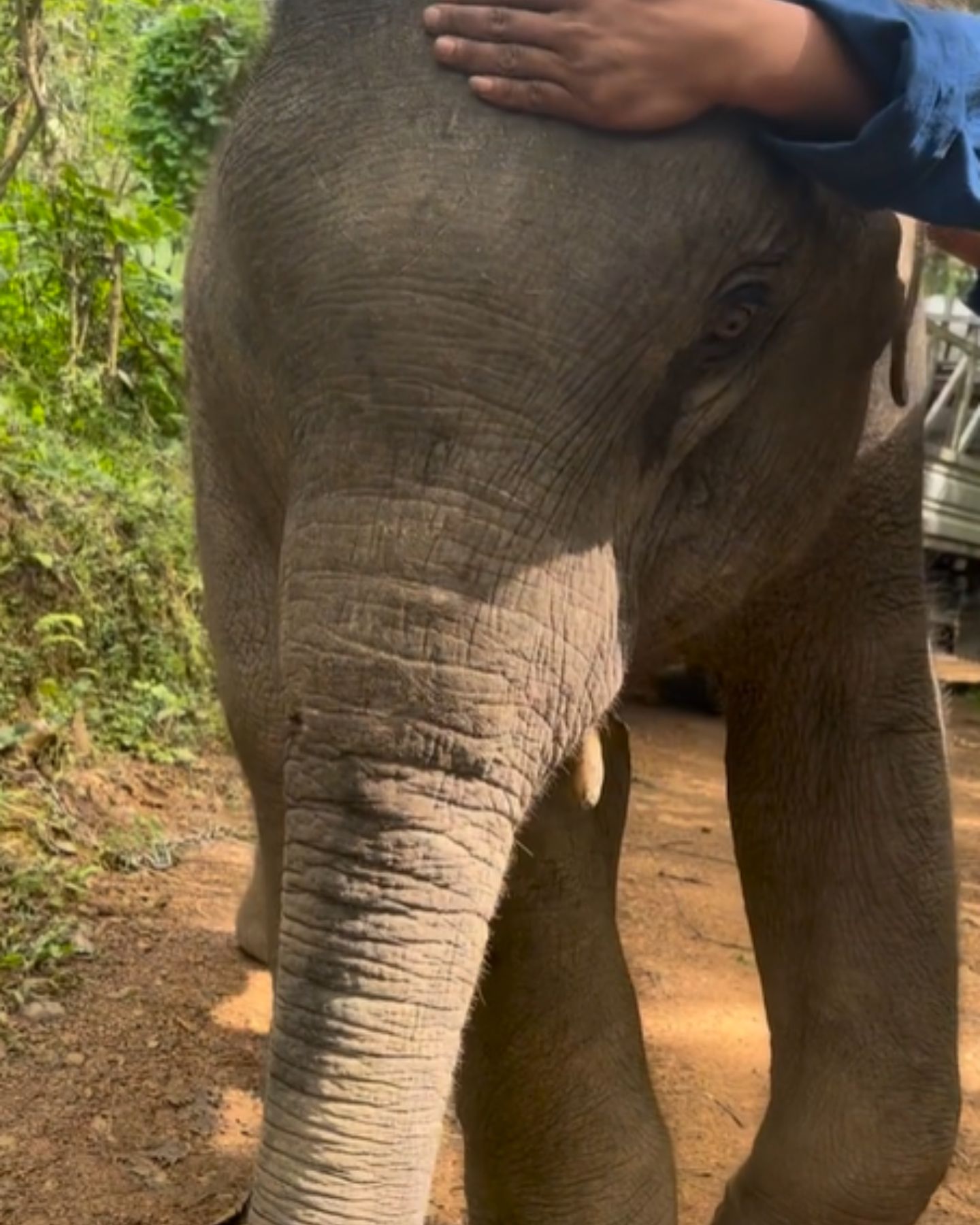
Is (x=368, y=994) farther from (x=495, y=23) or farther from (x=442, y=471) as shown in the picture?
(x=495, y=23)

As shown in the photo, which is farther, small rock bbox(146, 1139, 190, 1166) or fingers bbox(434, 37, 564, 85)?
Result: small rock bbox(146, 1139, 190, 1166)

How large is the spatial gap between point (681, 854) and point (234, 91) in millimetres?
3973

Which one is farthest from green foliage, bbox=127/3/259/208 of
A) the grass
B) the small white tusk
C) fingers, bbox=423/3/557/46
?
fingers, bbox=423/3/557/46

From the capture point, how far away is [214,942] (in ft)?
14.1

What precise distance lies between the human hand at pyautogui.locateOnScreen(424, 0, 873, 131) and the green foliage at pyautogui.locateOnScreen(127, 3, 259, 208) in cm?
673

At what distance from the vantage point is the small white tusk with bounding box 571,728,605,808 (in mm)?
2043

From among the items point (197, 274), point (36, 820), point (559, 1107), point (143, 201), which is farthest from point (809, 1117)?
point (143, 201)

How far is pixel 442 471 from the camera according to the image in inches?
66.2

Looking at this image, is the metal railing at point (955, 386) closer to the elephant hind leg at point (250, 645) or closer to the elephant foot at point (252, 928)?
the elephant foot at point (252, 928)

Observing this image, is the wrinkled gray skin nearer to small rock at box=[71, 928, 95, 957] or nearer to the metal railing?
small rock at box=[71, 928, 95, 957]

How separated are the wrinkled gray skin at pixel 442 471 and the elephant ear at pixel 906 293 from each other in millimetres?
44

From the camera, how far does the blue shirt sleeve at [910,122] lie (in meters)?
1.73

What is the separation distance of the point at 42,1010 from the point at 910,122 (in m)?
2.68

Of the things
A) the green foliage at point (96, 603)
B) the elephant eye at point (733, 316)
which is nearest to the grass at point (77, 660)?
the green foliage at point (96, 603)
